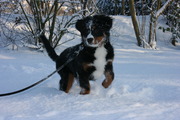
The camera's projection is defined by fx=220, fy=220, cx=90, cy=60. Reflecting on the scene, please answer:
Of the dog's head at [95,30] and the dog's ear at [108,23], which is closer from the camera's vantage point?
the dog's head at [95,30]

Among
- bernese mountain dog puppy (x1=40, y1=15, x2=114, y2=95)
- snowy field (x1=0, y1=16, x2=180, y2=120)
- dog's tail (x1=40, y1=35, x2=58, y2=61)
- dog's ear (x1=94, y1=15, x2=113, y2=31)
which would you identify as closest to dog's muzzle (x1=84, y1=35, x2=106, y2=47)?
bernese mountain dog puppy (x1=40, y1=15, x2=114, y2=95)

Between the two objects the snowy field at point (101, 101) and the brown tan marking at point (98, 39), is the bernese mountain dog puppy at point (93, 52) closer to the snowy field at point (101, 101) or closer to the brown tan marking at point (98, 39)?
the brown tan marking at point (98, 39)

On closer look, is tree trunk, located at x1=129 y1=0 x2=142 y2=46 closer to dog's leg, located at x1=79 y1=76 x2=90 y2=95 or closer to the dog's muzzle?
the dog's muzzle

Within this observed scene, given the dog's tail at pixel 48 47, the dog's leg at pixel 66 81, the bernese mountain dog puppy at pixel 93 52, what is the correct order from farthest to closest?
1. the dog's tail at pixel 48 47
2. the dog's leg at pixel 66 81
3. the bernese mountain dog puppy at pixel 93 52

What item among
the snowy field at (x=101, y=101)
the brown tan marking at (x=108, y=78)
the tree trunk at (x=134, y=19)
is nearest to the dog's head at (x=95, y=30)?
the brown tan marking at (x=108, y=78)

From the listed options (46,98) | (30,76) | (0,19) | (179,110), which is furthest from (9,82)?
(0,19)

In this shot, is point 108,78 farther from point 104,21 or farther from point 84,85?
point 104,21

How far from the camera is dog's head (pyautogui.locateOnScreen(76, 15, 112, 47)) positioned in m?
3.17

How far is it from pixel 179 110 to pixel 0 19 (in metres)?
8.86

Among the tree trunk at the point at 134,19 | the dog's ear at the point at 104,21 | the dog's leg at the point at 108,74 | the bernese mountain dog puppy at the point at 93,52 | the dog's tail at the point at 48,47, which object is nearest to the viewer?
the bernese mountain dog puppy at the point at 93,52

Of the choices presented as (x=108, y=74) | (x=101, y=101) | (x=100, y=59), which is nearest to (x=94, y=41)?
(x=100, y=59)

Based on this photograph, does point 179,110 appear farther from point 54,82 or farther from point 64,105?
point 54,82

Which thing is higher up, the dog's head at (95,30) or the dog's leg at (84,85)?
the dog's head at (95,30)

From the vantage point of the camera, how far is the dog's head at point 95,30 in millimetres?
3166
